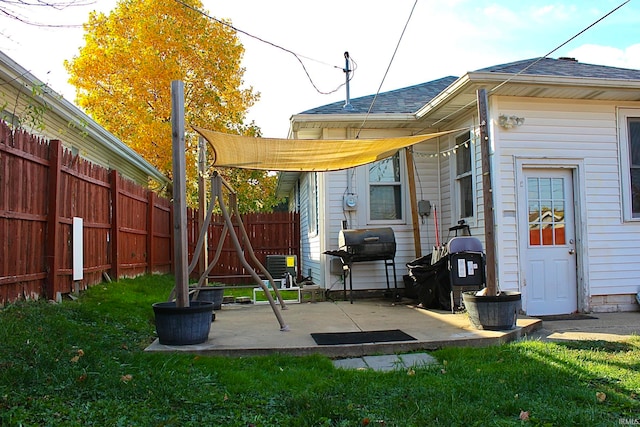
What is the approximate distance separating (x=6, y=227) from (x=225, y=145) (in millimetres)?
2293

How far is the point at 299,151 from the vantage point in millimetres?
6145

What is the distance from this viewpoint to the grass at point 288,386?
2877 mm

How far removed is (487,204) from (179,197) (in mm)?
3169

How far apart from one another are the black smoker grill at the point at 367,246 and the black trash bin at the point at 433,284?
56 centimetres

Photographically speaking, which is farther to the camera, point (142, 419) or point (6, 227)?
point (6, 227)

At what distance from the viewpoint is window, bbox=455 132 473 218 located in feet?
25.8

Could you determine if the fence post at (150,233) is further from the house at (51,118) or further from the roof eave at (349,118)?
the roof eave at (349,118)

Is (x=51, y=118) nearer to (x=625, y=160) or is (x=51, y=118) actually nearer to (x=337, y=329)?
(x=337, y=329)

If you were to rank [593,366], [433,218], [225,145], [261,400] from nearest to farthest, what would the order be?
[261,400], [593,366], [225,145], [433,218]

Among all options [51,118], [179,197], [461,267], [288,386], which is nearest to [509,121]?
[461,267]

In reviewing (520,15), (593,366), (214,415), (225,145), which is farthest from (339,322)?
(520,15)

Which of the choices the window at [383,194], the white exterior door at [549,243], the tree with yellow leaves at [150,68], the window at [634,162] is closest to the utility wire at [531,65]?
the window at [383,194]

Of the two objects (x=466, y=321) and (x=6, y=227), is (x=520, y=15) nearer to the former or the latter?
(x=466, y=321)

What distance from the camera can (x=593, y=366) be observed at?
3982 mm
